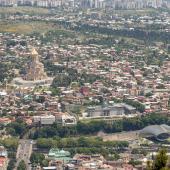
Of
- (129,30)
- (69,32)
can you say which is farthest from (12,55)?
(129,30)

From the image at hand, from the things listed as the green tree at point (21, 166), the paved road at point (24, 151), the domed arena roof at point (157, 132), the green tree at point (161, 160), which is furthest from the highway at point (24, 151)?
the green tree at point (161, 160)

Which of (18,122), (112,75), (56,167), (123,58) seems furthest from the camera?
(123,58)

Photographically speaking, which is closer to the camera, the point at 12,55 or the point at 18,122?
the point at 18,122

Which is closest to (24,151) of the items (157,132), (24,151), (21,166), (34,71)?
(24,151)

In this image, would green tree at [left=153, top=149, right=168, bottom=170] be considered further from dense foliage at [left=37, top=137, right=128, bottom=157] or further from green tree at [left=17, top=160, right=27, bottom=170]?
dense foliage at [left=37, top=137, right=128, bottom=157]

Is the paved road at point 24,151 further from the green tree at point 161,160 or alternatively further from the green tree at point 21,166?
the green tree at point 161,160

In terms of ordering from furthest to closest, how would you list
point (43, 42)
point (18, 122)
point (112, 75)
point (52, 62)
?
point (43, 42) → point (52, 62) → point (112, 75) → point (18, 122)

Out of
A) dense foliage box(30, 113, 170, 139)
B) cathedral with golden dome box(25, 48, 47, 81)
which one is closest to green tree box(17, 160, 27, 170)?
dense foliage box(30, 113, 170, 139)

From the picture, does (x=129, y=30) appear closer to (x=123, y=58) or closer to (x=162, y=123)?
(x=123, y=58)
